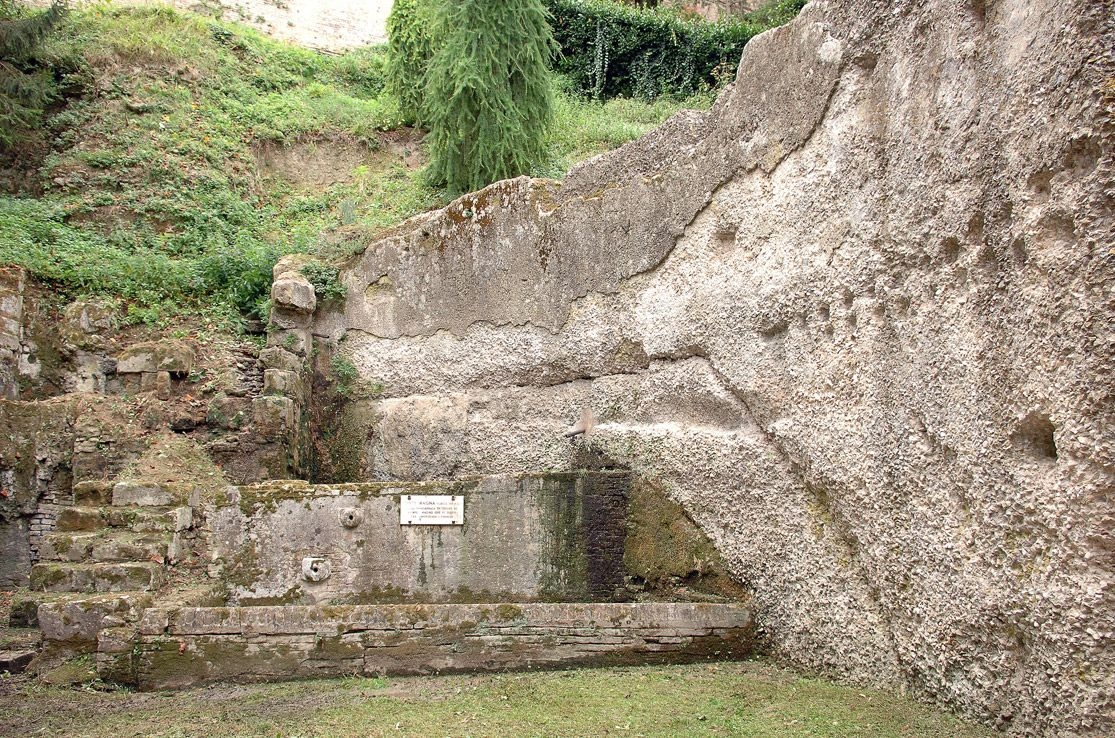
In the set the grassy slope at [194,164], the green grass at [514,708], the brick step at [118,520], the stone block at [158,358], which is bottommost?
the green grass at [514,708]

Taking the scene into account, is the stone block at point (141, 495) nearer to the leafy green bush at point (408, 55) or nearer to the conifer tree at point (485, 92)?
the conifer tree at point (485, 92)

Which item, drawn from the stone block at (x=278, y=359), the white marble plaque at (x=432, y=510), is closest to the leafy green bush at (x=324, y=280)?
the stone block at (x=278, y=359)

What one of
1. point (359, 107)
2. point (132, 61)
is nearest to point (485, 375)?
point (359, 107)

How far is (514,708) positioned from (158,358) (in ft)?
19.2

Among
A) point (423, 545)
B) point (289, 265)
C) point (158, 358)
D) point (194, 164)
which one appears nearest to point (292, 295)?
point (289, 265)

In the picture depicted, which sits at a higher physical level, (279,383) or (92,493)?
(279,383)

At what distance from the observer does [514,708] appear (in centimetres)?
491

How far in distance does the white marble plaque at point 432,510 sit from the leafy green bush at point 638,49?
479 inches

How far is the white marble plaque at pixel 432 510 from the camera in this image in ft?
20.0

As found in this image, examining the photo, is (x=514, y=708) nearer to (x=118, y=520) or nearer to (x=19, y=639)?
(x=19, y=639)

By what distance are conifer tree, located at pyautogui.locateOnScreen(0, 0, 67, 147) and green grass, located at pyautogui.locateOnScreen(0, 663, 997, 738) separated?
31.7 ft

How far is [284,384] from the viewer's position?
8.69 m

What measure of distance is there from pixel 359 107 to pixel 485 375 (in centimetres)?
873

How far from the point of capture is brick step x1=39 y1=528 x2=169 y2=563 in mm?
7078
